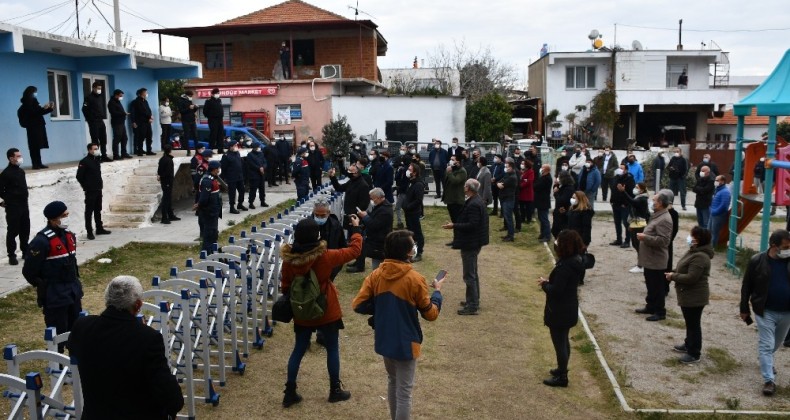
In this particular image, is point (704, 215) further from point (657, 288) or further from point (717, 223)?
point (657, 288)

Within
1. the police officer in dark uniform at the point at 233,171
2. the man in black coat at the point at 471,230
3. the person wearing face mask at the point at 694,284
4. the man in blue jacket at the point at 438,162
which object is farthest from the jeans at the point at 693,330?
the man in blue jacket at the point at 438,162

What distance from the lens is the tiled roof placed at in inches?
1275

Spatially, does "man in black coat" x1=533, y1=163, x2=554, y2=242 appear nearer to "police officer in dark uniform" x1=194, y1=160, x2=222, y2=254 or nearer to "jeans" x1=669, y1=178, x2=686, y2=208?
"jeans" x1=669, y1=178, x2=686, y2=208

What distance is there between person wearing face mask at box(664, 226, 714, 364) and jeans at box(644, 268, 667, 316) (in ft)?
5.28

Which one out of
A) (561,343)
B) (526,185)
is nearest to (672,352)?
(561,343)

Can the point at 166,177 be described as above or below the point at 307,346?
above

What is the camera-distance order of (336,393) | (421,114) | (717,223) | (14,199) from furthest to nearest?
1. (421,114)
2. (717,223)
3. (14,199)
4. (336,393)

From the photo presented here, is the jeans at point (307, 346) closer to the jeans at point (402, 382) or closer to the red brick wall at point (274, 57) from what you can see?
the jeans at point (402, 382)

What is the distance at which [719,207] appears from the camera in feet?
44.1

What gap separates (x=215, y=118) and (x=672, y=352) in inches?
545

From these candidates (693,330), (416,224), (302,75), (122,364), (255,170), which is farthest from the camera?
(302,75)

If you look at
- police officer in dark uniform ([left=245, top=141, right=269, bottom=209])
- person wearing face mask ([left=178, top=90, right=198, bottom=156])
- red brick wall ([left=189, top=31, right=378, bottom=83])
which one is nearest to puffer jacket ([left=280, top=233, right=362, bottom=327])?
police officer in dark uniform ([left=245, top=141, right=269, bottom=209])

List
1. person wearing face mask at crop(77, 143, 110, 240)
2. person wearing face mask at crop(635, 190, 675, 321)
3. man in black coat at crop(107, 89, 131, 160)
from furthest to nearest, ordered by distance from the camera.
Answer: man in black coat at crop(107, 89, 131, 160)
person wearing face mask at crop(77, 143, 110, 240)
person wearing face mask at crop(635, 190, 675, 321)

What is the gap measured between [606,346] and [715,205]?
6.29 meters
